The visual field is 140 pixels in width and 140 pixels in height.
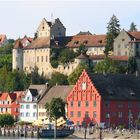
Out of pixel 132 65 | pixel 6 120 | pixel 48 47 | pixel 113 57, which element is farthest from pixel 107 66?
pixel 6 120

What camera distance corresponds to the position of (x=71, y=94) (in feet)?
438

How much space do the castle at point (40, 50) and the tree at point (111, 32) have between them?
11521mm

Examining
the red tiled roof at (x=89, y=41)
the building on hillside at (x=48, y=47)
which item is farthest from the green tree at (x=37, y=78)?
the red tiled roof at (x=89, y=41)

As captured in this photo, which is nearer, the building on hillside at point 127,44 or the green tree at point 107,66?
the green tree at point 107,66

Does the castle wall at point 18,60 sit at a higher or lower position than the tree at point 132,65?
higher

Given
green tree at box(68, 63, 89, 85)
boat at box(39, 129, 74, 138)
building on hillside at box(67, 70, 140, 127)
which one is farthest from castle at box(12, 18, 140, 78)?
boat at box(39, 129, 74, 138)

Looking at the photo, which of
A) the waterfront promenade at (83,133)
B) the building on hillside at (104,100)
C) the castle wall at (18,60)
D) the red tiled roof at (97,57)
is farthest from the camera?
the castle wall at (18,60)

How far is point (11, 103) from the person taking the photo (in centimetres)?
15425

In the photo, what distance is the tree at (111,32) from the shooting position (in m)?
179

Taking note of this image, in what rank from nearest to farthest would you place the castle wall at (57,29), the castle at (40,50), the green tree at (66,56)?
the green tree at (66,56) → the castle at (40,50) → the castle wall at (57,29)

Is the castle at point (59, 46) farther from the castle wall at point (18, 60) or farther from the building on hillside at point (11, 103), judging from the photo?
the building on hillside at point (11, 103)

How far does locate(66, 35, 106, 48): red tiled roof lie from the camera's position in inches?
7239

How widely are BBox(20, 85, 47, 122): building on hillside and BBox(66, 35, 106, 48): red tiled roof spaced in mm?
36902

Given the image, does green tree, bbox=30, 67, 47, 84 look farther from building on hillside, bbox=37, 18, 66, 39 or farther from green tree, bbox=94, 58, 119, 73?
green tree, bbox=94, 58, 119, 73
